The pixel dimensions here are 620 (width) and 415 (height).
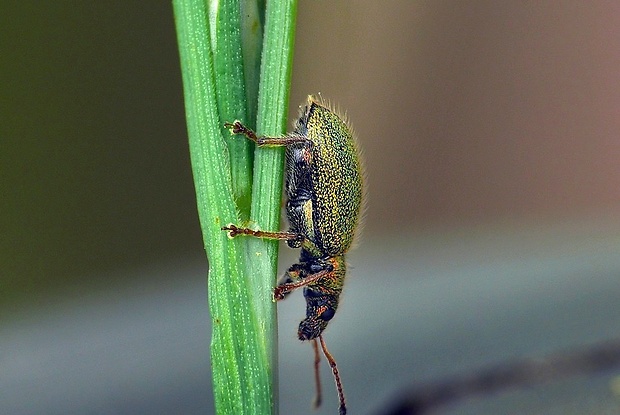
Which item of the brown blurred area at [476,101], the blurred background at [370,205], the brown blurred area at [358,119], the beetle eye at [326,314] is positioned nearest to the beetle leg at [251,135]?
the beetle eye at [326,314]

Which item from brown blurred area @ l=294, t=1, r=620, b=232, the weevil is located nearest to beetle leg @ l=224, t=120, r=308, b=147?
the weevil

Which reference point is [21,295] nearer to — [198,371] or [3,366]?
[3,366]

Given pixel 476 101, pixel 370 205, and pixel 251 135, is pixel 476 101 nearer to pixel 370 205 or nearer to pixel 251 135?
pixel 370 205

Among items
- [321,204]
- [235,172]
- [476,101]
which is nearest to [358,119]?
[476,101]

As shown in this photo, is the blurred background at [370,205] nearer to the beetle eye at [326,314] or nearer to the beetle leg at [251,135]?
the beetle eye at [326,314]

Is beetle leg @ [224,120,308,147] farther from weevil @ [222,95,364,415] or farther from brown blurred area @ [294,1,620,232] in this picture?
brown blurred area @ [294,1,620,232]

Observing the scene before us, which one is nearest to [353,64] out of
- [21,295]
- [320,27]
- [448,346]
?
[320,27]
